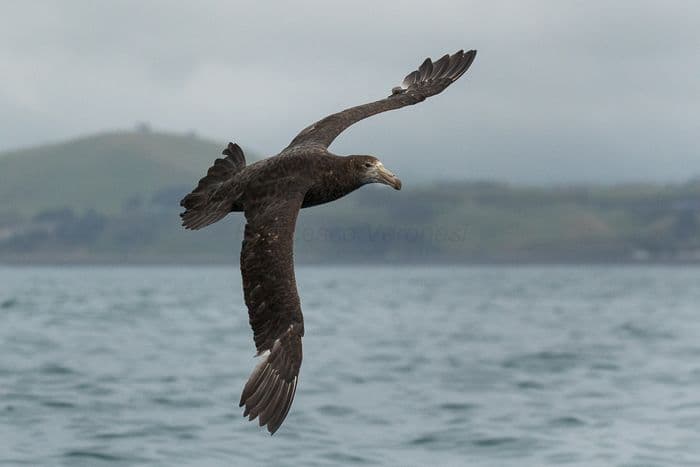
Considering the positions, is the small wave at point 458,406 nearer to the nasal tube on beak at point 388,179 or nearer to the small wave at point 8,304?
the nasal tube on beak at point 388,179

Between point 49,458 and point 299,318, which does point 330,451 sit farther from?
point 299,318

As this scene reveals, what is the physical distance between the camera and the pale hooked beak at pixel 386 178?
12887 mm

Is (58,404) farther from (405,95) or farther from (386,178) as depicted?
(386,178)

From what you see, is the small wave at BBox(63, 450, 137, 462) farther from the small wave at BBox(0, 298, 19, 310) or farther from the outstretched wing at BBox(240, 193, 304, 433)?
the small wave at BBox(0, 298, 19, 310)

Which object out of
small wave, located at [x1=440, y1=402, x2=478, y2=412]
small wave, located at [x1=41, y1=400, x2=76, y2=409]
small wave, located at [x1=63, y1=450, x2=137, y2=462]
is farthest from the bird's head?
small wave, located at [x1=440, y1=402, x2=478, y2=412]

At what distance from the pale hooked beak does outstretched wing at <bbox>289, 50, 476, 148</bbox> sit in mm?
1497

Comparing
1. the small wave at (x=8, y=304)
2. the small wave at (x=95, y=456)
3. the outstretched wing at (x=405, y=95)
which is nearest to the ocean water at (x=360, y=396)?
the small wave at (x=95, y=456)

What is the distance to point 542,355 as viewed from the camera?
37.0 m

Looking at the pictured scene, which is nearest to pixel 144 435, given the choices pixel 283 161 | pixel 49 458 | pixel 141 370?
pixel 49 458

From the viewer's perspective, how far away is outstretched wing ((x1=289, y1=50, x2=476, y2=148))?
15.1 m

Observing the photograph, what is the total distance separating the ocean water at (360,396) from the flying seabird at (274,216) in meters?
5.41

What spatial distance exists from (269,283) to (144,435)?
8.37 metres

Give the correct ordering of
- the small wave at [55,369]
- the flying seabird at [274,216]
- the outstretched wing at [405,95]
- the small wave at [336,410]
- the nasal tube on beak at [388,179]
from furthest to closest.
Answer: the small wave at [55,369], the small wave at [336,410], the outstretched wing at [405,95], the nasal tube on beak at [388,179], the flying seabird at [274,216]

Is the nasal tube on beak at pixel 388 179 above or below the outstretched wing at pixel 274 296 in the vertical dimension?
above
